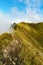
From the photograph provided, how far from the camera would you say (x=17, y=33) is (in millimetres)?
74938

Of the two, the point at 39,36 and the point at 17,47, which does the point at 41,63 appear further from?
the point at 39,36

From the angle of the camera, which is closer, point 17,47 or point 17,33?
point 17,47

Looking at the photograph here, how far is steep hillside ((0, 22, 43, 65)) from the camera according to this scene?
65.8 metres

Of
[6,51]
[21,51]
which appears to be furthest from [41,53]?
[6,51]

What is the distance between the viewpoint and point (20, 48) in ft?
227

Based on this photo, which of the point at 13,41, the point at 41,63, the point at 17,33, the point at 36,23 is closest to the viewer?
the point at 41,63

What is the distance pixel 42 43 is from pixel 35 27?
10.8 meters

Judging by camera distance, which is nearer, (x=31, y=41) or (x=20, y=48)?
(x=20, y=48)

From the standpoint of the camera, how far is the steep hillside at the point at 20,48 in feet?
216

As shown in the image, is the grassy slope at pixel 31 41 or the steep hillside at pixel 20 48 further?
the grassy slope at pixel 31 41

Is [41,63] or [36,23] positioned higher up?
[36,23]

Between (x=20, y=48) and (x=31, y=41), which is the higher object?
(x=31, y=41)

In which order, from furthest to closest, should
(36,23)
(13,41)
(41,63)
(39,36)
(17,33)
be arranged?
(36,23)
(39,36)
(17,33)
(13,41)
(41,63)

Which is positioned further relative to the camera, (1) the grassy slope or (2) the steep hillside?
(1) the grassy slope
